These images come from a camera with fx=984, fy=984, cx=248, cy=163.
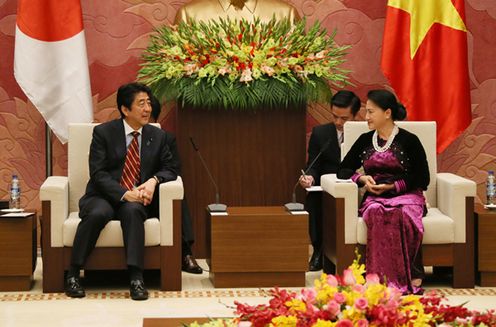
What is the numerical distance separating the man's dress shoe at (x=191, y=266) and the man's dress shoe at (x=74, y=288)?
960 mm

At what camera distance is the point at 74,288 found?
5984 millimetres

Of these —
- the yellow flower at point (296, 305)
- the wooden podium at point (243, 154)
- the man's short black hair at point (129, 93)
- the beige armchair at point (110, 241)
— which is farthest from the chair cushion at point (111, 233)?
the yellow flower at point (296, 305)

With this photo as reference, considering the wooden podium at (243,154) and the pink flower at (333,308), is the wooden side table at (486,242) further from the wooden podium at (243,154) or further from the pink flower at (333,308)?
the pink flower at (333,308)

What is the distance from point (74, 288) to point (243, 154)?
1.78m

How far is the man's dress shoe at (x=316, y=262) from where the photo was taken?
6.89 meters

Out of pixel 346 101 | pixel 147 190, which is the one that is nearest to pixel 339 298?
pixel 147 190

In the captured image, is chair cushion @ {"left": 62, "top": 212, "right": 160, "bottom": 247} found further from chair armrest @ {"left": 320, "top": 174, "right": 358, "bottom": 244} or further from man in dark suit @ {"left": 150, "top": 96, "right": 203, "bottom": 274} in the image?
chair armrest @ {"left": 320, "top": 174, "right": 358, "bottom": 244}

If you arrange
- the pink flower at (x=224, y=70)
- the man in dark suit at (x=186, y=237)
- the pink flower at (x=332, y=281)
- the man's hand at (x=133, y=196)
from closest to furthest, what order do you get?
the pink flower at (x=332, y=281), the man's hand at (x=133, y=196), the man in dark suit at (x=186, y=237), the pink flower at (x=224, y=70)

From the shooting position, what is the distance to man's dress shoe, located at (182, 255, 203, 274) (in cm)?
676

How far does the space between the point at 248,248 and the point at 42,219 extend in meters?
1.30

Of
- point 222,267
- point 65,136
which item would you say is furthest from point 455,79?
point 65,136

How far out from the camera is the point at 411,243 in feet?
19.9

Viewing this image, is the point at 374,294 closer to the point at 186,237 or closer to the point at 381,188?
the point at 381,188

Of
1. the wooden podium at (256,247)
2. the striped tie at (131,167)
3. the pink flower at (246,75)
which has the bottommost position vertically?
the wooden podium at (256,247)
